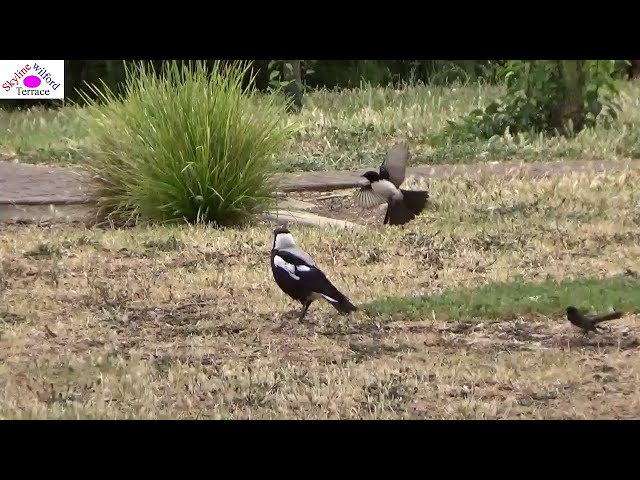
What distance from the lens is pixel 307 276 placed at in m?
4.45

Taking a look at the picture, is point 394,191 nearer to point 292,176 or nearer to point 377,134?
point 292,176

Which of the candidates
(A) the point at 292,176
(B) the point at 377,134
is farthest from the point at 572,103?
(A) the point at 292,176

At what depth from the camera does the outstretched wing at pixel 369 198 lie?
21.5 feet

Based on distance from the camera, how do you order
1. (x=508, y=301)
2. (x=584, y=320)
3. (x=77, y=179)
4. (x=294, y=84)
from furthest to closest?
(x=294, y=84) → (x=77, y=179) → (x=508, y=301) → (x=584, y=320)

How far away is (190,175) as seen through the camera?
20.8ft

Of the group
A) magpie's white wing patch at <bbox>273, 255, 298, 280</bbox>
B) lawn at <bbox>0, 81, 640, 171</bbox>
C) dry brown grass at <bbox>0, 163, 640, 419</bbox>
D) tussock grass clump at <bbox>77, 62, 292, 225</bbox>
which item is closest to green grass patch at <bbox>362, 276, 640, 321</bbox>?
dry brown grass at <bbox>0, 163, 640, 419</bbox>

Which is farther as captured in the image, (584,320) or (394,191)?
(394,191)

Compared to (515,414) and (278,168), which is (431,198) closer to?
(278,168)

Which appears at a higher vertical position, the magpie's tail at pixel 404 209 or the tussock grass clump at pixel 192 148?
the tussock grass clump at pixel 192 148

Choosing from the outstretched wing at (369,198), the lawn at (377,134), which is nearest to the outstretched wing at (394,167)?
the outstretched wing at (369,198)

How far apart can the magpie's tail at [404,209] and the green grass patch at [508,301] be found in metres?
1.61

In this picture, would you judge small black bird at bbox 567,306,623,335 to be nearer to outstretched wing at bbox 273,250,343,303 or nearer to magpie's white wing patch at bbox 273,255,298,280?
outstretched wing at bbox 273,250,343,303

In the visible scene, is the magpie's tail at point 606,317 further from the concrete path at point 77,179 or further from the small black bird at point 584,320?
the concrete path at point 77,179

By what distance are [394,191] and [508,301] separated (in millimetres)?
1828
